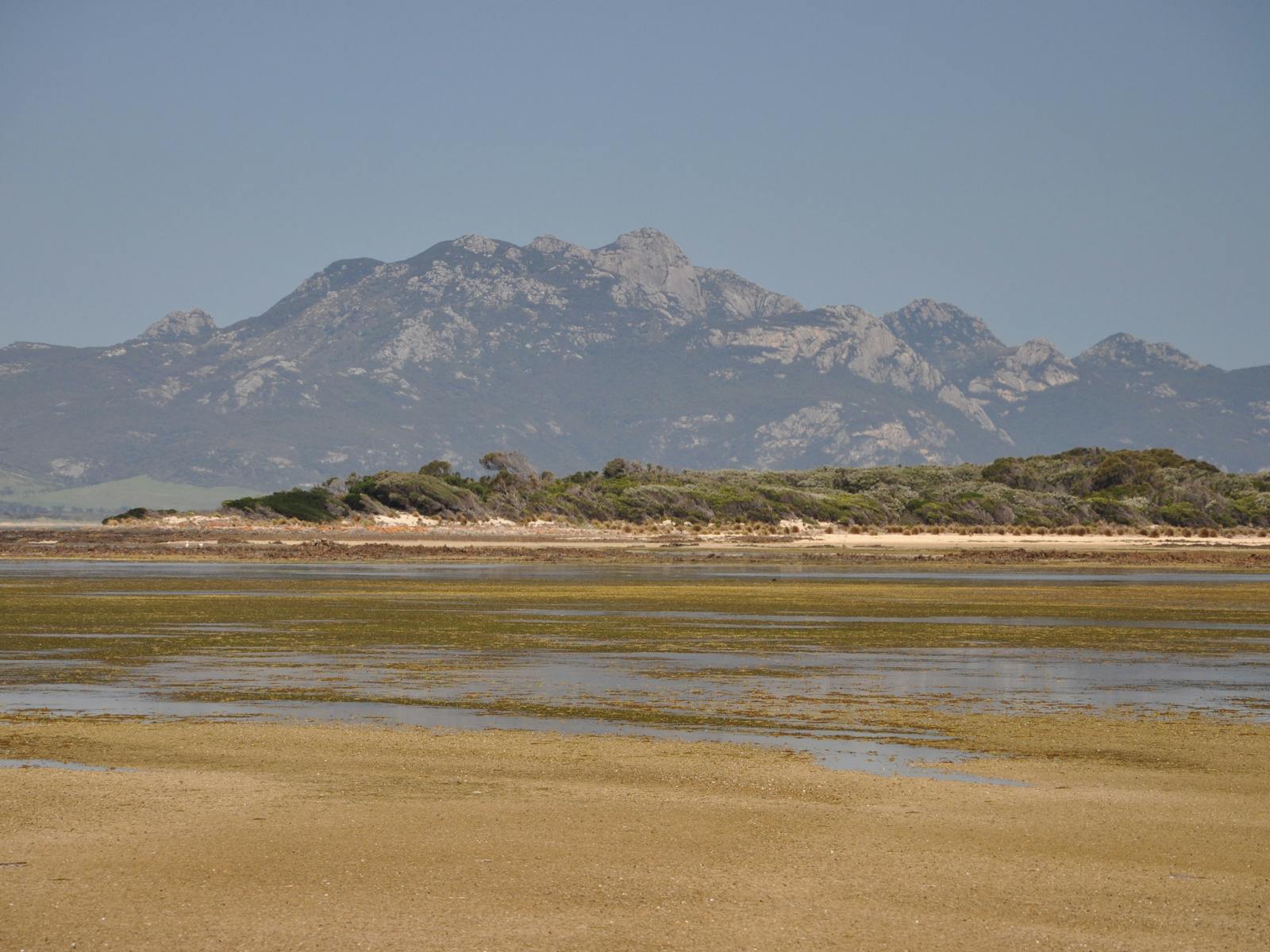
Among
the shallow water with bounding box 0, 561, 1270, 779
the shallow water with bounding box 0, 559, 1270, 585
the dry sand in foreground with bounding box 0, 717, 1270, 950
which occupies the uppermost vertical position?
the shallow water with bounding box 0, 559, 1270, 585

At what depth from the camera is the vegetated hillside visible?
96.7 metres

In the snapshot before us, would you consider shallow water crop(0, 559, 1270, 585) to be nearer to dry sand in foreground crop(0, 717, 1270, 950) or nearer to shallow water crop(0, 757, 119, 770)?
dry sand in foreground crop(0, 717, 1270, 950)

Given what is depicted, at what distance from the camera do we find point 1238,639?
26062 mm

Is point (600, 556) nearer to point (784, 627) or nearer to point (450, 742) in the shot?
point (784, 627)

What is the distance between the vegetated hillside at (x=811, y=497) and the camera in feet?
317

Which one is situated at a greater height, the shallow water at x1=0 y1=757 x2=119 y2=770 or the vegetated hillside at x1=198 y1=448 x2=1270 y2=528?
the vegetated hillside at x1=198 y1=448 x2=1270 y2=528

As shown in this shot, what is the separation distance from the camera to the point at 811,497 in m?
107

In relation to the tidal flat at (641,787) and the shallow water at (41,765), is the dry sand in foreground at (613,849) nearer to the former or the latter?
the tidal flat at (641,787)

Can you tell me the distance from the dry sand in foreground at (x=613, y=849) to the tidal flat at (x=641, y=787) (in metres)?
0.04

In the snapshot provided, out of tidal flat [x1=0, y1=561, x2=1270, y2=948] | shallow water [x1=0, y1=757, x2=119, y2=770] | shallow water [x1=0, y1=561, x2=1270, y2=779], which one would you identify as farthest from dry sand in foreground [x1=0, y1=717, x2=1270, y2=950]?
shallow water [x1=0, y1=561, x2=1270, y2=779]

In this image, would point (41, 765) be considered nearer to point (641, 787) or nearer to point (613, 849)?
point (641, 787)

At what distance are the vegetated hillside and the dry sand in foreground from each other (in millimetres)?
78413

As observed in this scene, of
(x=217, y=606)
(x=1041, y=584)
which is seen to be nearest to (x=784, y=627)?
(x=217, y=606)

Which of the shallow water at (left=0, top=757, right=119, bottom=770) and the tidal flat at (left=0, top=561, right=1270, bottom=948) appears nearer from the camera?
the tidal flat at (left=0, top=561, right=1270, bottom=948)
